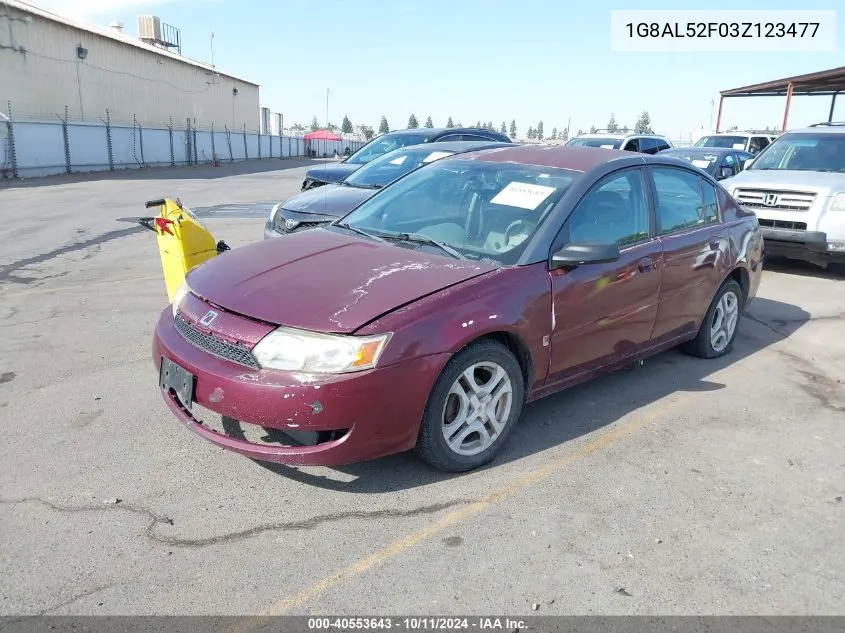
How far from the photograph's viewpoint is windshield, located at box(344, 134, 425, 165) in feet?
36.1

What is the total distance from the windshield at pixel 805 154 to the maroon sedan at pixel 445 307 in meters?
5.56

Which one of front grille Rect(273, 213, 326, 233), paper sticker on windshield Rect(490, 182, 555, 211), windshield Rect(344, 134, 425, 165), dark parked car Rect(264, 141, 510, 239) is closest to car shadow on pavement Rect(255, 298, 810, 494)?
paper sticker on windshield Rect(490, 182, 555, 211)

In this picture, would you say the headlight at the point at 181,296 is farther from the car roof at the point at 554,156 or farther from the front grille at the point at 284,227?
the front grille at the point at 284,227

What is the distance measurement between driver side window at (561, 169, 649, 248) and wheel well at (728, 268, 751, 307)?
1483 mm

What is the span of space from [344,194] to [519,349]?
14.6 feet

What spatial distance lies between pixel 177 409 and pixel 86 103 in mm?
31020

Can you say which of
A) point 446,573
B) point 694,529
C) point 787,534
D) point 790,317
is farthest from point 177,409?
point 790,317

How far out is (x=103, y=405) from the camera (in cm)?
414

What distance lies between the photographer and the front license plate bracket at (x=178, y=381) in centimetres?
322

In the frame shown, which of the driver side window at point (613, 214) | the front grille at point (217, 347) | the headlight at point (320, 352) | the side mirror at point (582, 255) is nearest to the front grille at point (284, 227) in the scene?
the driver side window at point (613, 214)

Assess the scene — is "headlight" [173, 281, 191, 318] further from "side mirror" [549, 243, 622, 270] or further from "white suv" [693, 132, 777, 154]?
"white suv" [693, 132, 777, 154]

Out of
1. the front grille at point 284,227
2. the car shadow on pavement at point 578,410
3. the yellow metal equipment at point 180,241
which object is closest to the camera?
the car shadow on pavement at point 578,410

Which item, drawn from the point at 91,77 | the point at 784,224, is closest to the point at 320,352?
the point at 784,224

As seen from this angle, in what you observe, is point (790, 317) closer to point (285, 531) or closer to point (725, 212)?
point (725, 212)
